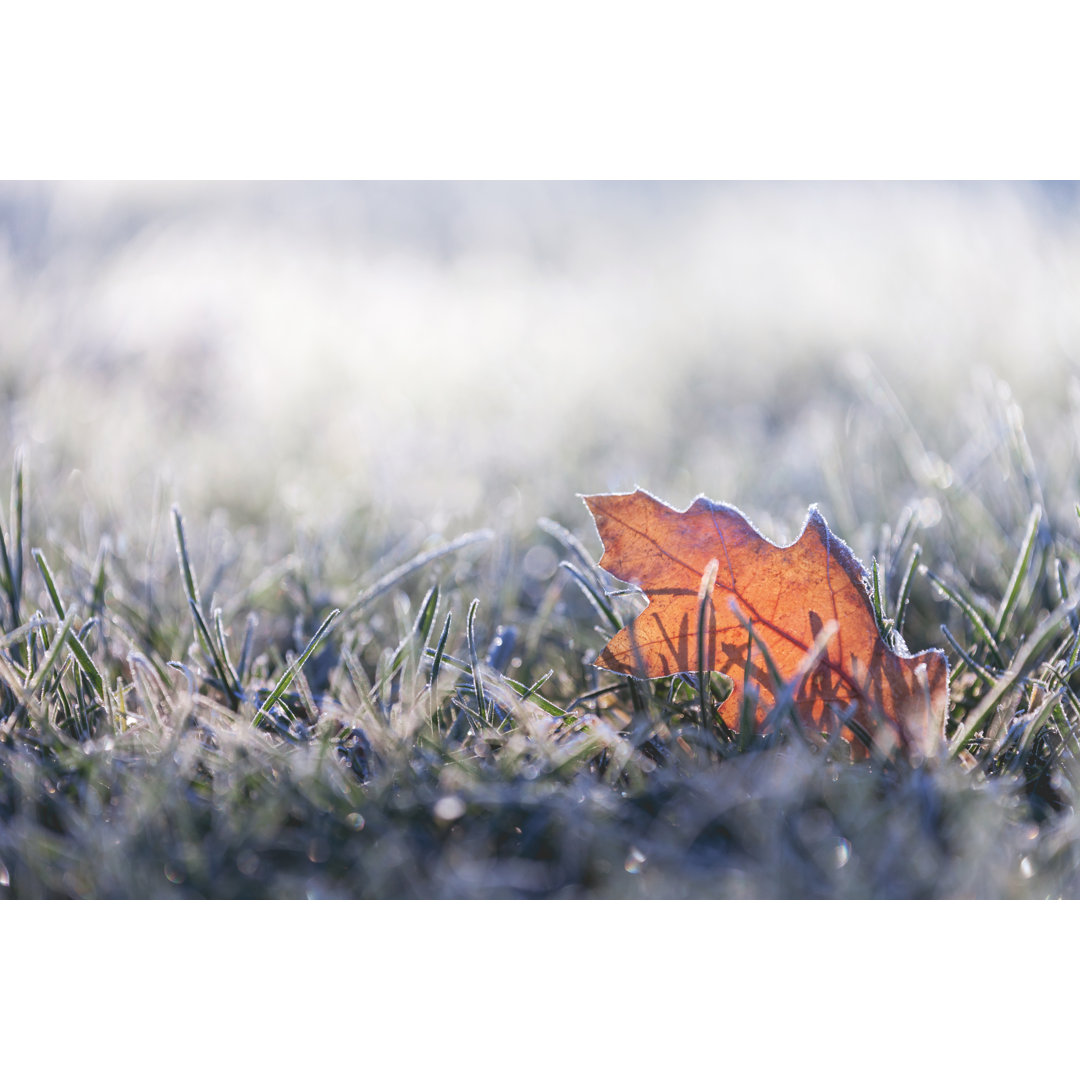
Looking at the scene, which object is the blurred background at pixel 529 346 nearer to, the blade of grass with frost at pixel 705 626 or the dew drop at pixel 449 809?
the blade of grass with frost at pixel 705 626

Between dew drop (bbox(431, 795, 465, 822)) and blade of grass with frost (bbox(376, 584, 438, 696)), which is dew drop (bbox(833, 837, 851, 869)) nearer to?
dew drop (bbox(431, 795, 465, 822))

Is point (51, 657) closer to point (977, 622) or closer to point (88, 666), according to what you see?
point (88, 666)

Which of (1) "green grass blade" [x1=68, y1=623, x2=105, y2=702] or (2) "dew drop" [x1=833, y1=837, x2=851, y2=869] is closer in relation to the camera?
(2) "dew drop" [x1=833, y1=837, x2=851, y2=869]

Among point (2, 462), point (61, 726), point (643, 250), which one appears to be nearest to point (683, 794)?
point (61, 726)

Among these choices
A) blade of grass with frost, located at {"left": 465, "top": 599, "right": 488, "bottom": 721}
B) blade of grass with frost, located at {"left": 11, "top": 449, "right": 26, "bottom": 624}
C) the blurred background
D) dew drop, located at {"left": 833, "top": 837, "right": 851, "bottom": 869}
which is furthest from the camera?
the blurred background

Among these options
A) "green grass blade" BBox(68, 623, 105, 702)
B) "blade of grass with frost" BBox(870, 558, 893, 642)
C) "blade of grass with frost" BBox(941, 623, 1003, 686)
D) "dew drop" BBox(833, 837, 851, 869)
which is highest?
"blade of grass with frost" BBox(870, 558, 893, 642)

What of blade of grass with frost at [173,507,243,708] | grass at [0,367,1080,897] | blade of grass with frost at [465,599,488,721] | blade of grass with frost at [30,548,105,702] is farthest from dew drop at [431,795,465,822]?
blade of grass with frost at [30,548,105,702]

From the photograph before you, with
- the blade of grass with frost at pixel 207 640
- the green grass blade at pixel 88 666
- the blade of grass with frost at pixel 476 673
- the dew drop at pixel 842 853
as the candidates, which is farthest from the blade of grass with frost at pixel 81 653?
the dew drop at pixel 842 853
